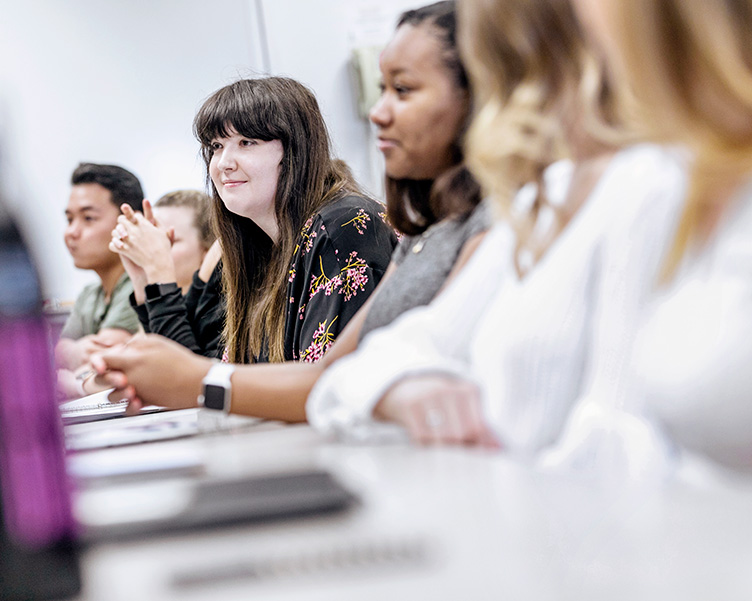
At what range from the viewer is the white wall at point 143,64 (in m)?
3.34

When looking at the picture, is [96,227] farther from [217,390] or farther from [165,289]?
[217,390]

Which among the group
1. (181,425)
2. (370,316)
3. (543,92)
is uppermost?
(543,92)

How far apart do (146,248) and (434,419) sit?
1.49 metres

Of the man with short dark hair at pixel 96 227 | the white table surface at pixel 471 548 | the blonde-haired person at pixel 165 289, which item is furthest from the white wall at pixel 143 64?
the white table surface at pixel 471 548

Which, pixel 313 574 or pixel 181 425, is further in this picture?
pixel 181 425

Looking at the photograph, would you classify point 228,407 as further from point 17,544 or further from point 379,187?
point 379,187

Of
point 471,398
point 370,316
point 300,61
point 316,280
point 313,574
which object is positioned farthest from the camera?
point 300,61

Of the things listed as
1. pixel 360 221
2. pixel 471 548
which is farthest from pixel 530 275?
pixel 360 221

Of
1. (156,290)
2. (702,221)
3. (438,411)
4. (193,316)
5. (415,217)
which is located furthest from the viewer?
(193,316)

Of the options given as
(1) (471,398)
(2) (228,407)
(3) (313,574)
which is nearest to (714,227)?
(1) (471,398)

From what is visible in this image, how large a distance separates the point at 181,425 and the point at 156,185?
252cm

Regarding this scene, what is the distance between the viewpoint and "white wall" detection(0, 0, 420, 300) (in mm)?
3336

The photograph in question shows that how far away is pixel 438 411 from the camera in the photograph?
2.68 feet

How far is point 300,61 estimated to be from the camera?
10.9ft
